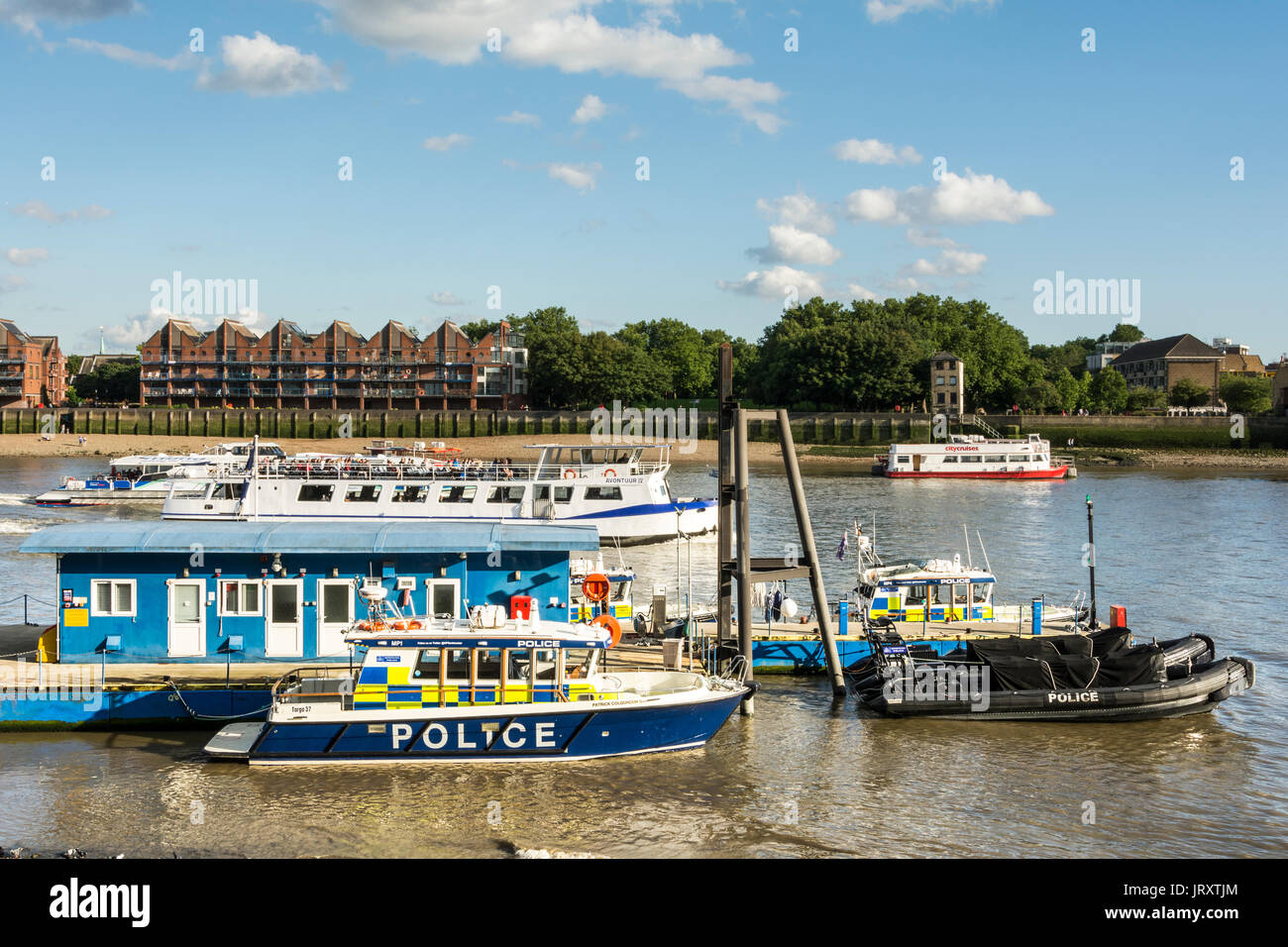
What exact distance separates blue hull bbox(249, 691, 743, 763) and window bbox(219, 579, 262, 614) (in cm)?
423

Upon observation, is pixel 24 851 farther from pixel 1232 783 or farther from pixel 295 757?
pixel 1232 783

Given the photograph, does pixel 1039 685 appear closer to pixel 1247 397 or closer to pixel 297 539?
pixel 297 539

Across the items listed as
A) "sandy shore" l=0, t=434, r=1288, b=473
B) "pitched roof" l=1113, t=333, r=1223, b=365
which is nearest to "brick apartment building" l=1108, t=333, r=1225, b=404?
"pitched roof" l=1113, t=333, r=1223, b=365

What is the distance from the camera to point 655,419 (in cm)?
13112

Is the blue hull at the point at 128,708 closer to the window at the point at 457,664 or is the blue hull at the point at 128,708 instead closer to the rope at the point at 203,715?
the rope at the point at 203,715

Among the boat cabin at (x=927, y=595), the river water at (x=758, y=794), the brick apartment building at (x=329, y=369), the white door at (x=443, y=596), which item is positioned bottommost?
the river water at (x=758, y=794)

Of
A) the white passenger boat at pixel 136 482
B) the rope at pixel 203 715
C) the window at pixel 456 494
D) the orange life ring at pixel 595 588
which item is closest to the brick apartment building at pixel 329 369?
the white passenger boat at pixel 136 482

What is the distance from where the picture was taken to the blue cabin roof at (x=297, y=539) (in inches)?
809

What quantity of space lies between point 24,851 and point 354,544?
8476 millimetres

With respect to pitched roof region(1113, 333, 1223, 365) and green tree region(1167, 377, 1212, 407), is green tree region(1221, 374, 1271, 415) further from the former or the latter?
pitched roof region(1113, 333, 1223, 365)

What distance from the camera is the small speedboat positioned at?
71.7 feet

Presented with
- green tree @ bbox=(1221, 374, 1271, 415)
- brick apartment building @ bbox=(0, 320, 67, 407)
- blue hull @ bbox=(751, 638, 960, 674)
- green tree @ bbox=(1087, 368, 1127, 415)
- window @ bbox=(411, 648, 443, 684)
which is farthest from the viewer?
brick apartment building @ bbox=(0, 320, 67, 407)

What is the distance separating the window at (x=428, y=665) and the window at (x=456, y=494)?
3014 cm
